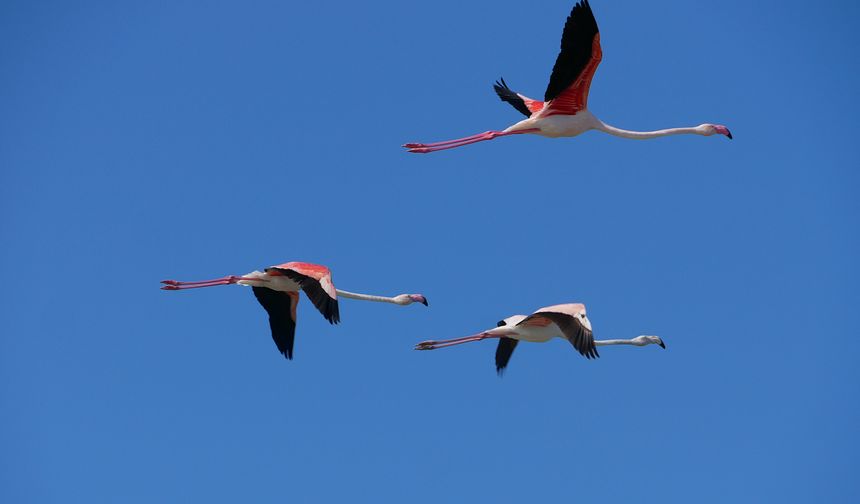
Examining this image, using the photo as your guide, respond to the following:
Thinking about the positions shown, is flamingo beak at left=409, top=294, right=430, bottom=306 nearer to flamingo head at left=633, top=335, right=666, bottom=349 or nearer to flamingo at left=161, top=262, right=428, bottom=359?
flamingo at left=161, top=262, right=428, bottom=359

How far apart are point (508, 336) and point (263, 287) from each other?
3.96 metres

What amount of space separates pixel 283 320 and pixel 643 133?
6.47 metres

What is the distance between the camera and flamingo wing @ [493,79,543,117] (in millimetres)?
27344

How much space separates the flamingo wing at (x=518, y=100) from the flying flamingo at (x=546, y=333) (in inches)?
135

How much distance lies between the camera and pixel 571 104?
2577cm

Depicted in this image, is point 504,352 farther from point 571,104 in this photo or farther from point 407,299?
point 571,104

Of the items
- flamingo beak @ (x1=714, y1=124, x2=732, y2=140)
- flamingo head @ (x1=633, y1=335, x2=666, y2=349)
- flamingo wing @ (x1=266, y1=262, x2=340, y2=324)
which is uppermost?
flamingo beak @ (x1=714, y1=124, x2=732, y2=140)

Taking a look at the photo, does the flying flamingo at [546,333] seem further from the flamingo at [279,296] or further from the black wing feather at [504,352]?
the flamingo at [279,296]

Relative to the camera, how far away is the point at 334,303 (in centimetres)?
2364

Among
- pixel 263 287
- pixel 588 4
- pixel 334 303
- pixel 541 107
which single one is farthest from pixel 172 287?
pixel 588 4

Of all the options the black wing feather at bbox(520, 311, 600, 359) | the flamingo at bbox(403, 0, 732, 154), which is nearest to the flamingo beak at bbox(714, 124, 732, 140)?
the flamingo at bbox(403, 0, 732, 154)

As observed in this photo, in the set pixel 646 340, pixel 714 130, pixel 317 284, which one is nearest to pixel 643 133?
pixel 714 130

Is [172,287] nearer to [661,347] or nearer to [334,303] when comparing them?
[334,303]

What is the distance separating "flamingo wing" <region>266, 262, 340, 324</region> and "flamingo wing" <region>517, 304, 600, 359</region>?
3.02 metres
